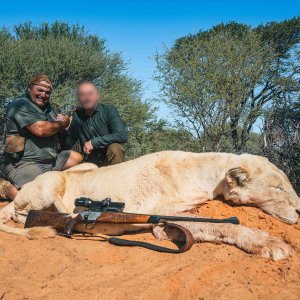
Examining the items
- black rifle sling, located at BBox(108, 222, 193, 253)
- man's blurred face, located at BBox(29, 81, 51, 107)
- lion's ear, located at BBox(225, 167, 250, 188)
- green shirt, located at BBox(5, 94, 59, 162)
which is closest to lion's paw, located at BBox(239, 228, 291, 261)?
black rifle sling, located at BBox(108, 222, 193, 253)

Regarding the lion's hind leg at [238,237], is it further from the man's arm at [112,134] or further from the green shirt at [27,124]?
the green shirt at [27,124]

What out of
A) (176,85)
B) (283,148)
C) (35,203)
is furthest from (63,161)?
(176,85)

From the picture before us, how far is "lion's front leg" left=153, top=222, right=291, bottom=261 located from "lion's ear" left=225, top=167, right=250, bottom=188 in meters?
0.51

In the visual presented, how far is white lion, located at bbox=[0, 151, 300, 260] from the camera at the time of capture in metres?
3.53

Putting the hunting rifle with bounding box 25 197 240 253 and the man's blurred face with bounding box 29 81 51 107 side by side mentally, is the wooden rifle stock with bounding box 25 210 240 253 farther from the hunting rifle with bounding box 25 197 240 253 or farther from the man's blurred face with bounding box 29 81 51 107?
the man's blurred face with bounding box 29 81 51 107

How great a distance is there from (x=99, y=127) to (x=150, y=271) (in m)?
3.63

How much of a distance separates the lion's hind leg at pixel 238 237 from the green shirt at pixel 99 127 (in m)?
2.39

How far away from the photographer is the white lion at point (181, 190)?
3.53m

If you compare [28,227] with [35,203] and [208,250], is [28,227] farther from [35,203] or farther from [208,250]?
[208,250]

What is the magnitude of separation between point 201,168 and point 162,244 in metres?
0.99

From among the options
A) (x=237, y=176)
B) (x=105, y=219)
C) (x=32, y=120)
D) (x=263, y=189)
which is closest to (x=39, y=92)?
(x=32, y=120)

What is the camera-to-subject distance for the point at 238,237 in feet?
10.8

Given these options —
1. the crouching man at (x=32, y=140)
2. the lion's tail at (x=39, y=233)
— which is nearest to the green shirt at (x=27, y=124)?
the crouching man at (x=32, y=140)

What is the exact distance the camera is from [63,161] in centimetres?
633
